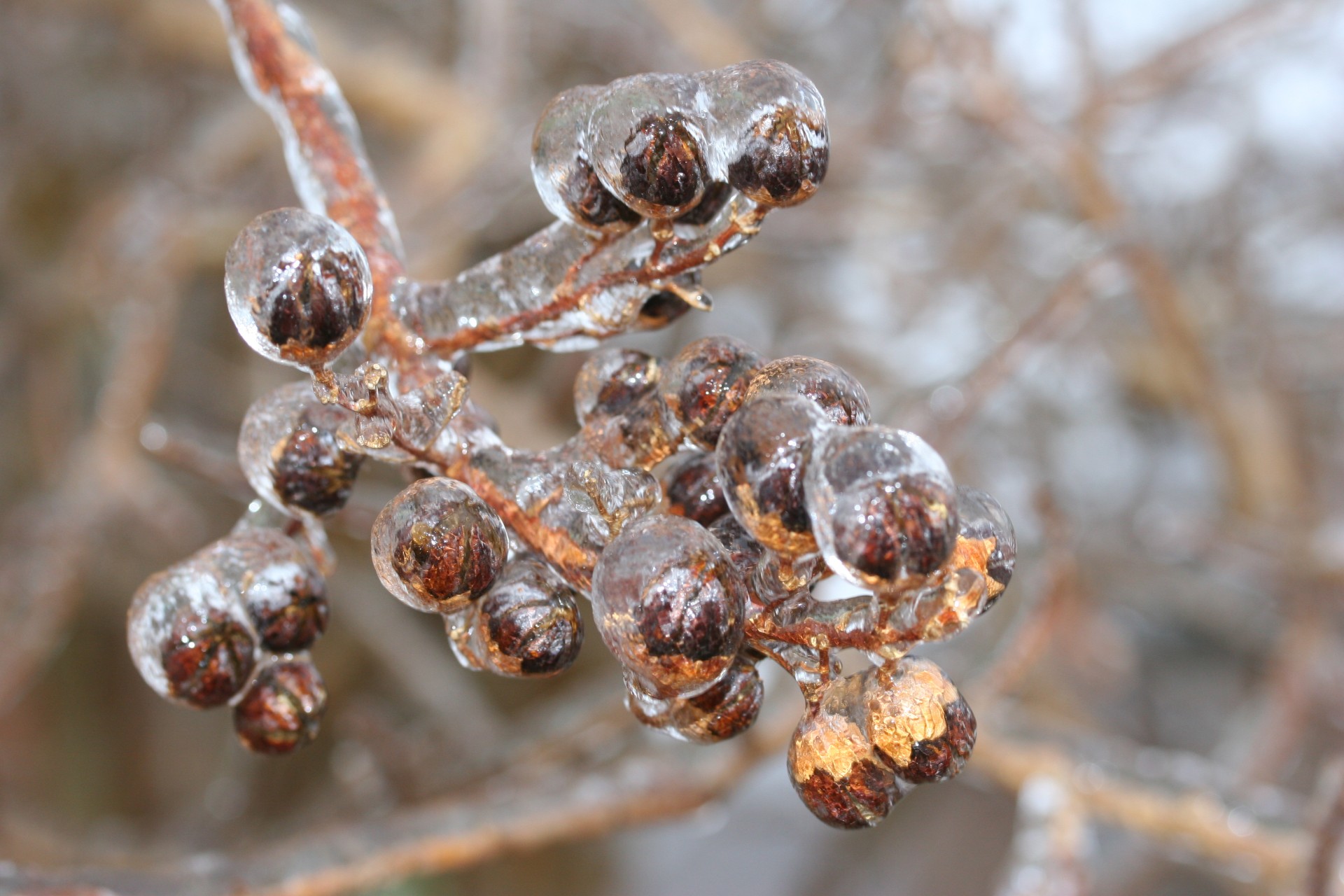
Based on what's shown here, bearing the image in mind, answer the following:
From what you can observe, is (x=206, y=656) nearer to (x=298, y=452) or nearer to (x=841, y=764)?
(x=298, y=452)

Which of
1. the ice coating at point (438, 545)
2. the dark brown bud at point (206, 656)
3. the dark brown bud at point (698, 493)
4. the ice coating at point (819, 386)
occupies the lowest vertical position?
the dark brown bud at point (206, 656)

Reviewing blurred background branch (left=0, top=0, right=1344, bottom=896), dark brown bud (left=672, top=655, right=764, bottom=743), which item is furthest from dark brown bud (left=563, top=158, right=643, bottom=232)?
blurred background branch (left=0, top=0, right=1344, bottom=896)

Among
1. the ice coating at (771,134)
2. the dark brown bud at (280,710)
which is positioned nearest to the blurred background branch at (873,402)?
the dark brown bud at (280,710)

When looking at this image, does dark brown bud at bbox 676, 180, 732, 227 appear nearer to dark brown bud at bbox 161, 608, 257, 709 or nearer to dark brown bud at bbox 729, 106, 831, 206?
dark brown bud at bbox 729, 106, 831, 206

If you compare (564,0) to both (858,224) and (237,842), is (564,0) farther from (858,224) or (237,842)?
(237,842)

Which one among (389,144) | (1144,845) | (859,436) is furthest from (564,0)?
(859,436)

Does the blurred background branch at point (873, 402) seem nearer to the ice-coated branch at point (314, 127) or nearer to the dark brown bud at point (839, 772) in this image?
the ice-coated branch at point (314, 127)

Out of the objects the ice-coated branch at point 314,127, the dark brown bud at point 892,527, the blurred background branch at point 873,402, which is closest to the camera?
the dark brown bud at point 892,527

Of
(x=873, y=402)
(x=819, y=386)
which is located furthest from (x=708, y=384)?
(x=873, y=402)
